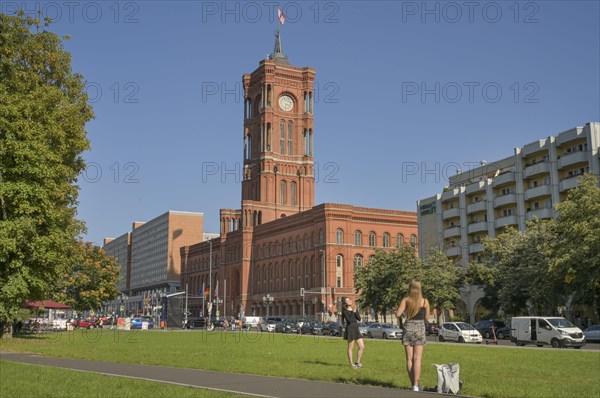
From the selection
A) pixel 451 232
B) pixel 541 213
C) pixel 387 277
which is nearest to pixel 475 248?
pixel 451 232

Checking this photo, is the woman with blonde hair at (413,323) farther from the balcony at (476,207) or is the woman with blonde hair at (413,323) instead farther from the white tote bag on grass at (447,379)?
the balcony at (476,207)

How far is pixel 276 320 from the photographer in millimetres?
77688

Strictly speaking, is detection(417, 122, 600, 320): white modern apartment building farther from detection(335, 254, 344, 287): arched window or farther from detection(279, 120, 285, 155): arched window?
detection(279, 120, 285, 155): arched window

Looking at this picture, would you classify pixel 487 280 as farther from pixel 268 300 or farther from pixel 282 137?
pixel 282 137

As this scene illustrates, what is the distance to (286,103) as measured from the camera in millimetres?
135000

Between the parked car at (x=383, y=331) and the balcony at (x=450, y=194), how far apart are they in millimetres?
30526

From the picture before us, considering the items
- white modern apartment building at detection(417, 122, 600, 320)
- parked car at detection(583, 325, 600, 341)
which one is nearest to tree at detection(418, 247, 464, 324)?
white modern apartment building at detection(417, 122, 600, 320)

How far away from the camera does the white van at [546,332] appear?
34531 millimetres

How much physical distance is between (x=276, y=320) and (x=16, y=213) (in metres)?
51.1

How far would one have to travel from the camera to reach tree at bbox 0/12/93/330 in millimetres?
29203

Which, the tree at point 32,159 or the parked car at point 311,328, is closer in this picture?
the tree at point 32,159

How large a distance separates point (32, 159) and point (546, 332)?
2801 cm

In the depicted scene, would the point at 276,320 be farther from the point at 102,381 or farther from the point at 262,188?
the point at 102,381

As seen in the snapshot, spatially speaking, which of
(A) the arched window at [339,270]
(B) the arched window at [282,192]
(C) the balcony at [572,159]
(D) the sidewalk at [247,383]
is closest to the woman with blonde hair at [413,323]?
(D) the sidewalk at [247,383]
